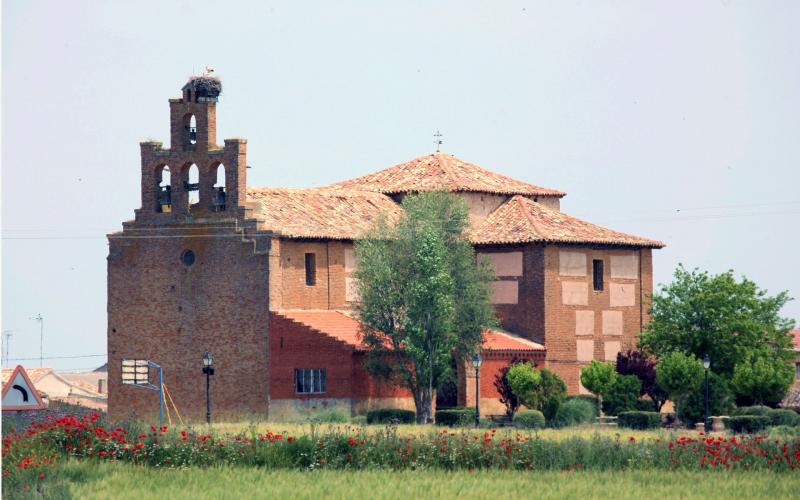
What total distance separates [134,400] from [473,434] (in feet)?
101

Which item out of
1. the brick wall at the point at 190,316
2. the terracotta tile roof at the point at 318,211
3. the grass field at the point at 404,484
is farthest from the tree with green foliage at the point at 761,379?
the grass field at the point at 404,484

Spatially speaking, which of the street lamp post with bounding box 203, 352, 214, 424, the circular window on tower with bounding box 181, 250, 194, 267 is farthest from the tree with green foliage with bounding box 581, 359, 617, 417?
the circular window on tower with bounding box 181, 250, 194, 267

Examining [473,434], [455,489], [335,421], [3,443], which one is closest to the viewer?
[455,489]

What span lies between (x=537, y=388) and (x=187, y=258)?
1510cm

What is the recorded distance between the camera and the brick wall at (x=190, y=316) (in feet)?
230

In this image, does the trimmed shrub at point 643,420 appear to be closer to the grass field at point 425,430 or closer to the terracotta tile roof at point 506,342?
the grass field at point 425,430

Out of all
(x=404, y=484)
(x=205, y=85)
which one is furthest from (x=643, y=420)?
(x=404, y=484)

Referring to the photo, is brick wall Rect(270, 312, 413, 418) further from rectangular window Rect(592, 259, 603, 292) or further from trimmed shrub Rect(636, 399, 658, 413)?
rectangular window Rect(592, 259, 603, 292)

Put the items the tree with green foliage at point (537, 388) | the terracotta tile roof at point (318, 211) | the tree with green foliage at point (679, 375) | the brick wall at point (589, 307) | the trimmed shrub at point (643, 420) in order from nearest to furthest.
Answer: the trimmed shrub at point (643, 420) → the tree with green foliage at point (679, 375) → the tree with green foliage at point (537, 388) → the terracotta tile roof at point (318, 211) → the brick wall at point (589, 307)

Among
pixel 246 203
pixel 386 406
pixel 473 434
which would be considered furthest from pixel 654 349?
pixel 473 434

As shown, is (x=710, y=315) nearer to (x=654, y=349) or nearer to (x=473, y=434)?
(x=654, y=349)

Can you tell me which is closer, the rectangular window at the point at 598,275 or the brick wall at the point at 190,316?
the brick wall at the point at 190,316

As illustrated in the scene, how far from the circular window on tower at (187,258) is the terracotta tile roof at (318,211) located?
3.27 m

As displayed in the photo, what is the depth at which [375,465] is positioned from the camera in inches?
1641
